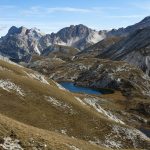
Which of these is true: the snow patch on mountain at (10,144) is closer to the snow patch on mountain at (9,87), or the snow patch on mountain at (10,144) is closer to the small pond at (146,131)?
the snow patch on mountain at (9,87)

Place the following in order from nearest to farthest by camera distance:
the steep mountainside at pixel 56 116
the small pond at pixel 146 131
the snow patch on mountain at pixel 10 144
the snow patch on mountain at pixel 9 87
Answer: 1. the snow patch on mountain at pixel 10 144
2. the steep mountainside at pixel 56 116
3. the snow patch on mountain at pixel 9 87
4. the small pond at pixel 146 131

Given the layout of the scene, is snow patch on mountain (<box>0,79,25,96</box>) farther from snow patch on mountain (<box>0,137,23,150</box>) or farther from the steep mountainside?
snow patch on mountain (<box>0,137,23,150</box>)

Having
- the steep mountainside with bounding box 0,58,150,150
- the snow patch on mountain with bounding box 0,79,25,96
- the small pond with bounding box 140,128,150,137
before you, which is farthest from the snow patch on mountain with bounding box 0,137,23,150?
the small pond with bounding box 140,128,150,137

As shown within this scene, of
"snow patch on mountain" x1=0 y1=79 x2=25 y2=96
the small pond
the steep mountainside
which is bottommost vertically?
the small pond

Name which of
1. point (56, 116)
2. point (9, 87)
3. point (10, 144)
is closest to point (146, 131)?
point (56, 116)

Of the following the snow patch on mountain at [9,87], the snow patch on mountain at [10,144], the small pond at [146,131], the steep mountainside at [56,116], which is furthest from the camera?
the small pond at [146,131]

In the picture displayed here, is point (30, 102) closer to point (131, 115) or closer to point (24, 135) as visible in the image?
point (24, 135)

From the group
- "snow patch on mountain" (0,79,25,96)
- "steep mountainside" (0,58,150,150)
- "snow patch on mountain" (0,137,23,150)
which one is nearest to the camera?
"snow patch on mountain" (0,137,23,150)

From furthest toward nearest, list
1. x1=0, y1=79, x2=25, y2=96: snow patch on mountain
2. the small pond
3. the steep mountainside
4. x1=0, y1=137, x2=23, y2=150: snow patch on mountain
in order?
the small pond, x1=0, y1=79, x2=25, y2=96: snow patch on mountain, the steep mountainside, x1=0, y1=137, x2=23, y2=150: snow patch on mountain

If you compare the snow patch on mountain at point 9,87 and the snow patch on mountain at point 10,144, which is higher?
the snow patch on mountain at point 9,87

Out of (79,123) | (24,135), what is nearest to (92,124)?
(79,123)

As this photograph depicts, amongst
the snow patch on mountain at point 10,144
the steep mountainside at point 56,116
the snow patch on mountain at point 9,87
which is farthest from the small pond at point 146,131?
the snow patch on mountain at point 10,144

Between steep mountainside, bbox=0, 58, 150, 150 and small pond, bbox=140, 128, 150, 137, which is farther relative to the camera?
small pond, bbox=140, 128, 150, 137

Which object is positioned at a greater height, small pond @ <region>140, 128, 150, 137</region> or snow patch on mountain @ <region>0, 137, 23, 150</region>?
snow patch on mountain @ <region>0, 137, 23, 150</region>
